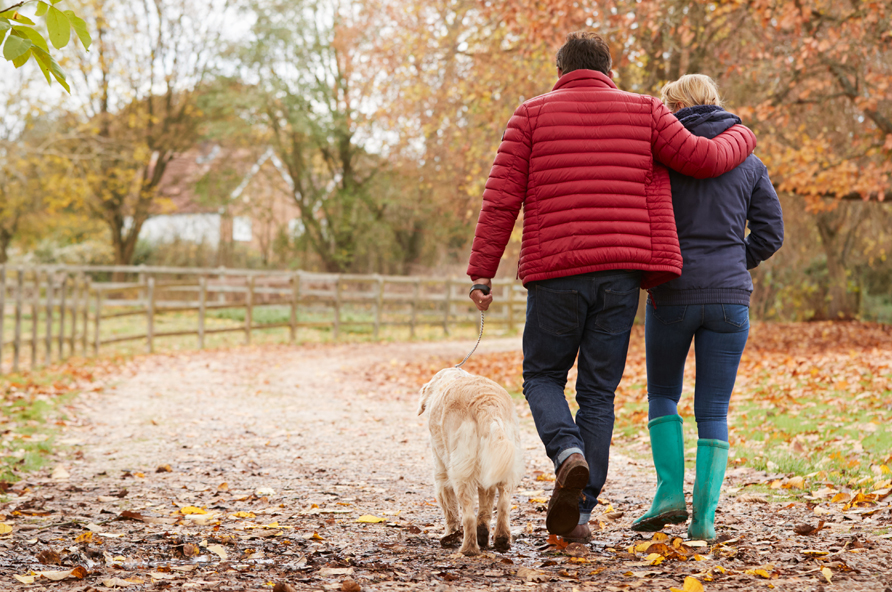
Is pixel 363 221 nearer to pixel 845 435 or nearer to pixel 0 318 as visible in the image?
pixel 0 318

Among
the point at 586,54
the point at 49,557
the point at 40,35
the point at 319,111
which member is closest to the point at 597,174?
the point at 586,54

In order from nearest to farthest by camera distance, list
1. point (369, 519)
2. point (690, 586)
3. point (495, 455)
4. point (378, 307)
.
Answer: point (690, 586), point (495, 455), point (369, 519), point (378, 307)

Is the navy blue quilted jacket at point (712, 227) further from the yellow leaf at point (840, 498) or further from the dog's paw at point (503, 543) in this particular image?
the yellow leaf at point (840, 498)

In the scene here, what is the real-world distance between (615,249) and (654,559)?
1182 millimetres

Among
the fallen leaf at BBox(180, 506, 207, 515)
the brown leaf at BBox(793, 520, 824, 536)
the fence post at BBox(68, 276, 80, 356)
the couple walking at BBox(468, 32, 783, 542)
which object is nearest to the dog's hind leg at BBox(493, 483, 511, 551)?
the couple walking at BBox(468, 32, 783, 542)

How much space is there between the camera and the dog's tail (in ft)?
9.48

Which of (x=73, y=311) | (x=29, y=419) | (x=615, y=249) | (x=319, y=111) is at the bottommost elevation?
(x=29, y=419)

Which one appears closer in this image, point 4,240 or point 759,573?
point 759,573

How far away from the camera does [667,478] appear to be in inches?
126

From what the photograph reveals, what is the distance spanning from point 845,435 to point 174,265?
24.4 metres

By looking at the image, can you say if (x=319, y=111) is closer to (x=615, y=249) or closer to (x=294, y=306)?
(x=294, y=306)

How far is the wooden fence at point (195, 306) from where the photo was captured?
39.2 feet

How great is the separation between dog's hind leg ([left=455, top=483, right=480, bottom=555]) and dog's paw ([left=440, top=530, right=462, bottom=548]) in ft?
0.42

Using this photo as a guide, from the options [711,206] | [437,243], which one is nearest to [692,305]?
[711,206]
